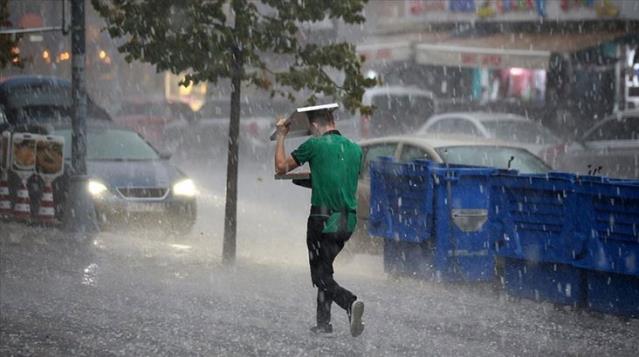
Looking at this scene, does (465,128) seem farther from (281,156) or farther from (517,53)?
(281,156)

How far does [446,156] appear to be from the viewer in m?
14.2

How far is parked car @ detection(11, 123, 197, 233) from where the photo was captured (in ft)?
54.0

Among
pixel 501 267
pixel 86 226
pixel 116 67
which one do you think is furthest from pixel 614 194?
pixel 116 67

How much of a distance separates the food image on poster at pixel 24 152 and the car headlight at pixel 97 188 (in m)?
0.76

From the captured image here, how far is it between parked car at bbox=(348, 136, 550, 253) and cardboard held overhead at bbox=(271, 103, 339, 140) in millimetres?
4359

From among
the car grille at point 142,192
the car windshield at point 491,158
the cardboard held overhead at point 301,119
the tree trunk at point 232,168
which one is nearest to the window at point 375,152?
the car windshield at point 491,158

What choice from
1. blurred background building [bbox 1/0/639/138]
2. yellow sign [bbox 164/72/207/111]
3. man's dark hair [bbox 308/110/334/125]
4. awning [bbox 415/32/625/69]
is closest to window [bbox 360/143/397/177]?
man's dark hair [bbox 308/110/334/125]

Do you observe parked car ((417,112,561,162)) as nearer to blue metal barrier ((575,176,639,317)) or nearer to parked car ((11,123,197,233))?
parked car ((11,123,197,233))

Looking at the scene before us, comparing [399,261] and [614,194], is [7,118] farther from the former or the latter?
[614,194]

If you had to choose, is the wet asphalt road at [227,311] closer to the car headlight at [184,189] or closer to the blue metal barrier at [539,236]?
the blue metal barrier at [539,236]

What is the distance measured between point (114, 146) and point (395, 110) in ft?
47.6

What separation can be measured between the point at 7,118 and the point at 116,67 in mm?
36166

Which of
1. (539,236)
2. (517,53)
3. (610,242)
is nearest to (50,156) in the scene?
(539,236)

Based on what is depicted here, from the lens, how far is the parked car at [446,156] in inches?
563
